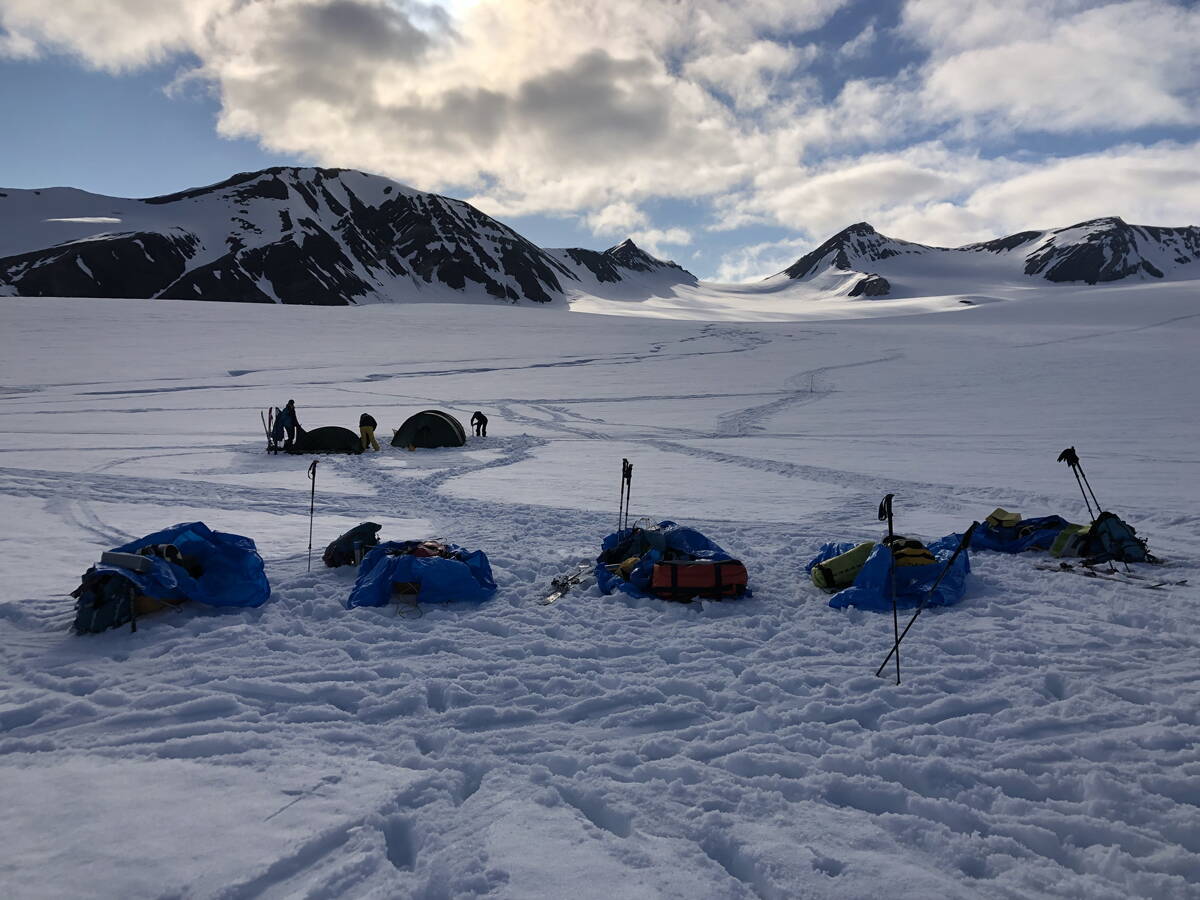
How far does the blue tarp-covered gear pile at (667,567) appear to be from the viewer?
706cm

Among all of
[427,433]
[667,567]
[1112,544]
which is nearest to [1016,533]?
[1112,544]

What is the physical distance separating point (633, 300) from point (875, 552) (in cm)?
16113

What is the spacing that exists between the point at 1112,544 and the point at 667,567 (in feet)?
17.6

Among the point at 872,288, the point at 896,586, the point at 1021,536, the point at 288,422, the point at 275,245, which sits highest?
the point at 872,288

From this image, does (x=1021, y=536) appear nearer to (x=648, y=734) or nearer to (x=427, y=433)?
(x=648, y=734)

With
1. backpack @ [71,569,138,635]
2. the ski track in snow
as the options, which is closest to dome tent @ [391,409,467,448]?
the ski track in snow

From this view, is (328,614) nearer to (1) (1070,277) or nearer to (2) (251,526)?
(2) (251,526)

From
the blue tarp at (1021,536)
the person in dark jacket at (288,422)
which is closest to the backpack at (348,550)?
the blue tarp at (1021,536)

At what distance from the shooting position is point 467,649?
5.83 m

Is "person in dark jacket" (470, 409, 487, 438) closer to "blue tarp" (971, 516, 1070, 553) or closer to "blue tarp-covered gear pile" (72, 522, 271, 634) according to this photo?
"blue tarp-covered gear pile" (72, 522, 271, 634)

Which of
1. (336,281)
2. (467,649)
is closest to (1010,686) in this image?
(467,649)

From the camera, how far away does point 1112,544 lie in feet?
25.9

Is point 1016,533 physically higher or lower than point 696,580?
higher

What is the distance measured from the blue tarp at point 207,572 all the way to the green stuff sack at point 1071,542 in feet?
29.9
